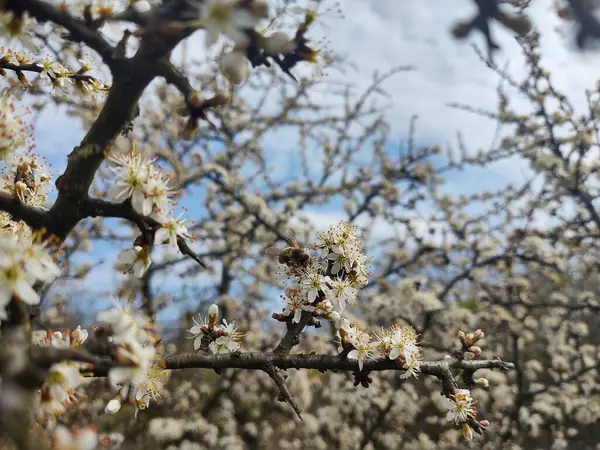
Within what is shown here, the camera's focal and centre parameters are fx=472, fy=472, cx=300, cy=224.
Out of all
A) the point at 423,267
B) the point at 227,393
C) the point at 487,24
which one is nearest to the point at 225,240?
the point at 227,393

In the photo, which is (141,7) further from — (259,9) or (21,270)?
(21,270)

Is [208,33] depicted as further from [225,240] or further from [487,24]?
[225,240]

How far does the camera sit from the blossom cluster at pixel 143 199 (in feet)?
4.31

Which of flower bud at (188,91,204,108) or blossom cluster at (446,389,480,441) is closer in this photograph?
flower bud at (188,91,204,108)

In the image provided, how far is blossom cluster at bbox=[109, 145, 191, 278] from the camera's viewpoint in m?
1.31

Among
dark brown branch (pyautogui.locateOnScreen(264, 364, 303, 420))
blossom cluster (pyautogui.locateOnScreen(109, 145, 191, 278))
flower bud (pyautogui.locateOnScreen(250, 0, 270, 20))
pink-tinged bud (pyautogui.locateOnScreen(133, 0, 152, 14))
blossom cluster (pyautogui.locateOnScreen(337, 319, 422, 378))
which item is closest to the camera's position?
flower bud (pyautogui.locateOnScreen(250, 0, 270, 20))

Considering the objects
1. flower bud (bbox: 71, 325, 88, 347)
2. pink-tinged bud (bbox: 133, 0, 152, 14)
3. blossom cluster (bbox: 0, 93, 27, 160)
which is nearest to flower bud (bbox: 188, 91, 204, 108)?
pink-tinged bud (bbox: 133, 0, 152, 14)

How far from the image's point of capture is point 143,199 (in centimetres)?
130

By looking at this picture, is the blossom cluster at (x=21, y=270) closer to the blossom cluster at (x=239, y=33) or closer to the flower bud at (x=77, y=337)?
the flower bud at (x=77, y=337)

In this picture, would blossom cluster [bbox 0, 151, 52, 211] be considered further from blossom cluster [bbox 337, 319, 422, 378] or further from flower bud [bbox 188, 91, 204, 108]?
blossom cluster [bbox 337, 319, 422, 378]

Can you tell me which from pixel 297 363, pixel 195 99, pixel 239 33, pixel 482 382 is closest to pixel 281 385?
pixel 297 363

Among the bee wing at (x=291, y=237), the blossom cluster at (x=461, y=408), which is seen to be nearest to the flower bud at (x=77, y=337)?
the bee wing at (x=291, y=237)

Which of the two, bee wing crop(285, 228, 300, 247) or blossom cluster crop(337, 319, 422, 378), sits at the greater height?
bee wing crop(285, 228, 300, 247)

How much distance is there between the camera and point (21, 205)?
1.16 metres
